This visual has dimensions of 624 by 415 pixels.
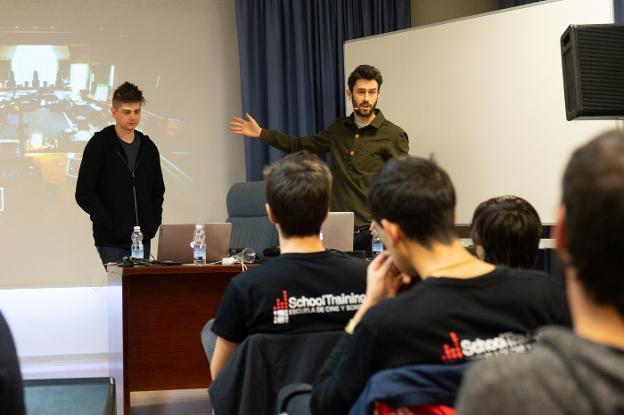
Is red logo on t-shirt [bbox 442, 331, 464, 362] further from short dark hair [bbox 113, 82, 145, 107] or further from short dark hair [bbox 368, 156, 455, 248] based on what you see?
short dark hair [bbox 113, 82, 145, 107]

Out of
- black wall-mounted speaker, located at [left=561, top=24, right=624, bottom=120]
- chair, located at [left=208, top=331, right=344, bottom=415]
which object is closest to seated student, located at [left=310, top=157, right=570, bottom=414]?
chair, located at [left=208, top=331, right=344, bottom=415]

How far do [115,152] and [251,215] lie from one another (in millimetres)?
921

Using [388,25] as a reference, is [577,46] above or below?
below

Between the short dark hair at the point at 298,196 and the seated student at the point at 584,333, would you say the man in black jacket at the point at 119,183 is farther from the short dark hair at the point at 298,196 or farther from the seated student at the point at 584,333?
the seated student at the point at 584,333

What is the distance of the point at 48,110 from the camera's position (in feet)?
18.4

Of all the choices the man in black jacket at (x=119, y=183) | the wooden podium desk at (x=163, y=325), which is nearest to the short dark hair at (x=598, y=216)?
the wooden podium desk at (x=163, y=325)

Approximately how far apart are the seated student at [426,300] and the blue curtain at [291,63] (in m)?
4.33

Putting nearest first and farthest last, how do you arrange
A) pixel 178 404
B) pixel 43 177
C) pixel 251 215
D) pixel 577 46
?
pixel 577 46
pixel 178 404
pixel 251 215
pixel 43 177

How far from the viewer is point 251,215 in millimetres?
4758

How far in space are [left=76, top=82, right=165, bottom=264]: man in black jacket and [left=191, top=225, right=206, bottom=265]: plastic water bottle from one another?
0.92 meters

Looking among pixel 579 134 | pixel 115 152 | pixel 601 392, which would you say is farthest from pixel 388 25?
pixel 601 392

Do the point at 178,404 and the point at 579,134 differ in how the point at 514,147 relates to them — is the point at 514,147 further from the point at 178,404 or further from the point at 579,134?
the point at 178,404

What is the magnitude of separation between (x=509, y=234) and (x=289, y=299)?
23.3 inches

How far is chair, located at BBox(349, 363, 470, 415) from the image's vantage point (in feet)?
3.81
